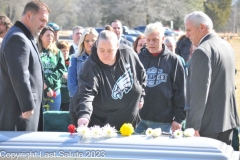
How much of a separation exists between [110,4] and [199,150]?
4355 cm

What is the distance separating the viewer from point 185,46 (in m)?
8.15

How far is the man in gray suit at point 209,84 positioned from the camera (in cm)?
373

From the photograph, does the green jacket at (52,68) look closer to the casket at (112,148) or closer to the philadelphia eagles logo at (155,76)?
the philadelphia eagles logo at (155,76)

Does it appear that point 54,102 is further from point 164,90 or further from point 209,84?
point 209,84

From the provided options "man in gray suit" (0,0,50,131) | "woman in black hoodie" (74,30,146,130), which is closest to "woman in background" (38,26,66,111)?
"man in gray suit" (0,0,50,131)

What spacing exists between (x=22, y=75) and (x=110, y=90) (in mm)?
714

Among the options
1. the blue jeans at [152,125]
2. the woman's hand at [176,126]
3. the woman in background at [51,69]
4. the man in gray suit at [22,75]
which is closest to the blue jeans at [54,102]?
the woman in background at [51,69]

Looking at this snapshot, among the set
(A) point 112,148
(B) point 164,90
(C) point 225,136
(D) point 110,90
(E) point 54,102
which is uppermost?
(D) point 110,90

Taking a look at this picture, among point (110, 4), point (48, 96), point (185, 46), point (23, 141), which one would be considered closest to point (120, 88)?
point (23, 141)

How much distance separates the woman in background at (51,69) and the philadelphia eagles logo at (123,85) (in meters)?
2.79

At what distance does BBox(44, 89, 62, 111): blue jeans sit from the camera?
6.40 meters

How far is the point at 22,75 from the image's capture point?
3.58 m

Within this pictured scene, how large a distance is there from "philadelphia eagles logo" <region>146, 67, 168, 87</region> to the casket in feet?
4.94

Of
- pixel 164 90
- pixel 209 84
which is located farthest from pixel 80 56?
pixel 209 84
